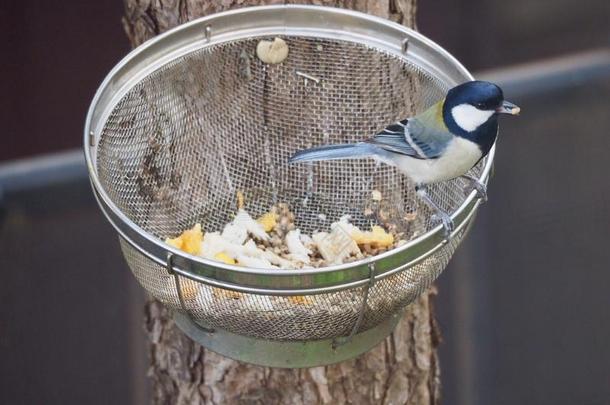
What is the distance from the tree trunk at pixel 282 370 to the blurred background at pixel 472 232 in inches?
50.2

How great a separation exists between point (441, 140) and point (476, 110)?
0.15 m

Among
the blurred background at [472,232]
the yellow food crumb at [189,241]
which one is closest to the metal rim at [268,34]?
the yellow food crumb at [189,241]

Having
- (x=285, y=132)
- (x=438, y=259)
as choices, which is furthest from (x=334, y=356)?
(x=285, y=132)

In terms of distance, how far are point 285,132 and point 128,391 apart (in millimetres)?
1956

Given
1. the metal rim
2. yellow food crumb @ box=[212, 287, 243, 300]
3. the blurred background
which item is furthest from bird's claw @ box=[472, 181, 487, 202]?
the blurred background

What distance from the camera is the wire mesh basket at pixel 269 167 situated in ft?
7.41

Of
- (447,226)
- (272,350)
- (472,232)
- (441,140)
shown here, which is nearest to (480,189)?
(447,226)

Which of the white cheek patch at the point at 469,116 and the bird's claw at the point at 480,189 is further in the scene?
the white cheek patch at the point at 469,116

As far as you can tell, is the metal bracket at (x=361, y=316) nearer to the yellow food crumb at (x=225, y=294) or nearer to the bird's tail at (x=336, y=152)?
the yellow food crumb at (x=225, y=294)

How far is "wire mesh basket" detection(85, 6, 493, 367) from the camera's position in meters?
2.26

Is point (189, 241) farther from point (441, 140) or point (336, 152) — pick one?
point (441, 140)

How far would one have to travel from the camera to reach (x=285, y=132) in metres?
2.95

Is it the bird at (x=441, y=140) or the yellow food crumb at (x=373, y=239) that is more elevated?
the bird at (x=441, y=140)

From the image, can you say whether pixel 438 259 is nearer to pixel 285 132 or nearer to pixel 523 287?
pixel 285 132
